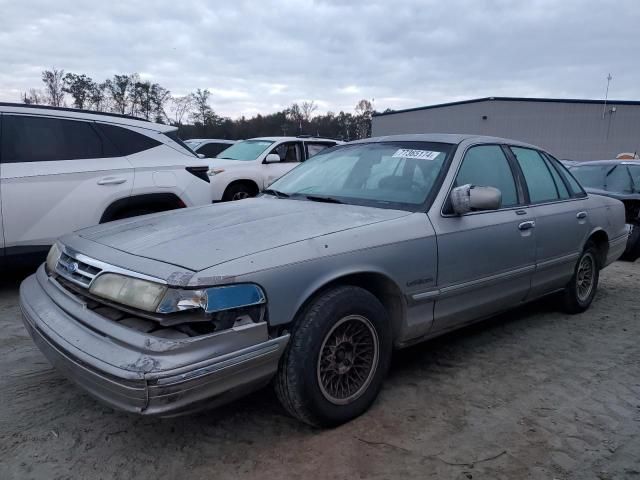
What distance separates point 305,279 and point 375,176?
1436 mm

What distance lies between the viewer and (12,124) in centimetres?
474

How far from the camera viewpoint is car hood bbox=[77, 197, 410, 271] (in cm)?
241

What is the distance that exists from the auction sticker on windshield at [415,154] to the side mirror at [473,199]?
0.45 meters

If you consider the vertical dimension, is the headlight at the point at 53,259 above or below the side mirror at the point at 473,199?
below

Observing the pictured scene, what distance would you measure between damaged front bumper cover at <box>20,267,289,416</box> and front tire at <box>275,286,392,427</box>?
5.7 inches

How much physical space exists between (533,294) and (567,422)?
4.80 feet

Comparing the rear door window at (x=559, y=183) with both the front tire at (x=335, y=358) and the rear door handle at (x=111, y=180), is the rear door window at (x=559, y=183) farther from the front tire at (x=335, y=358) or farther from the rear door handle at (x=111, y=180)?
the rear door handle at (x=111, y=180)

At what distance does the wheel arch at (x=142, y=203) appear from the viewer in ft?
16.3

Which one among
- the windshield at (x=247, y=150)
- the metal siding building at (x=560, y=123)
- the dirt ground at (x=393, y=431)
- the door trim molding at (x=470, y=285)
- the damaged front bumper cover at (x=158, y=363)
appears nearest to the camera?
the damaged front bumper cover at (x=158, y=363)

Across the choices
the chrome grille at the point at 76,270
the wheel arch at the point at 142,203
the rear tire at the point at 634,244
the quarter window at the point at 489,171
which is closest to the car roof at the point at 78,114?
the wheel arch at the point at 142,203

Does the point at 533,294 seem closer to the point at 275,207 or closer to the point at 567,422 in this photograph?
the point at 567,422

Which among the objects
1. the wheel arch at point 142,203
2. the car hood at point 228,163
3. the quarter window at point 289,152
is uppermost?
the quarter window at point 289,152

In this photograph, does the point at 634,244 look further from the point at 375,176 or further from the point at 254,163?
the point at 254,163

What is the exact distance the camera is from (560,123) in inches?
1223
